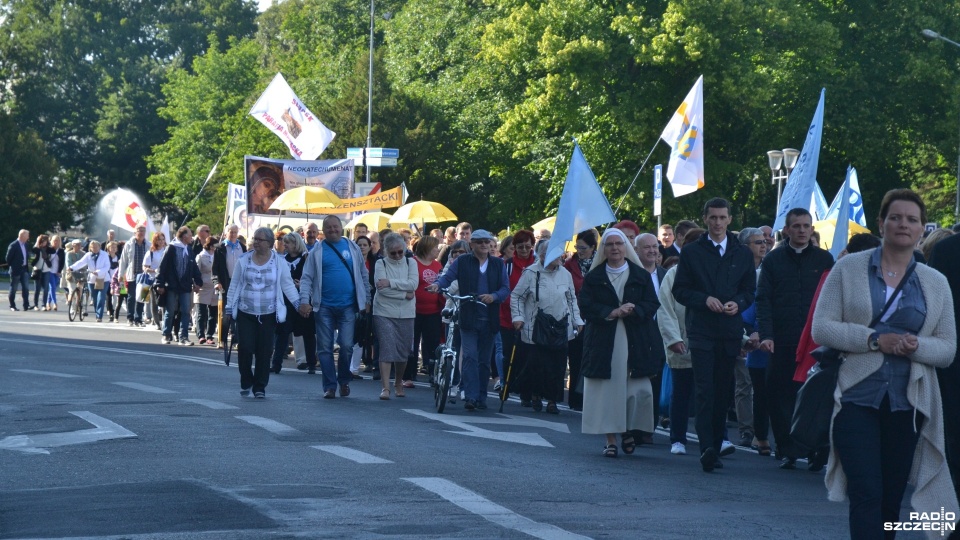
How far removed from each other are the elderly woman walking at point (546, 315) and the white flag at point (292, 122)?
17934 millimetres

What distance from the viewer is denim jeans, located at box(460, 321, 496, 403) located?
15000mm

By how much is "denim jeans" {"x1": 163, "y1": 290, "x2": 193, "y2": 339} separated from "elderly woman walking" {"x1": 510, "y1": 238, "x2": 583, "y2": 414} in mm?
10367

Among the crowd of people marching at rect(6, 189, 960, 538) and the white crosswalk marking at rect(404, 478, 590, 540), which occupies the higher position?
the crowd of people marching at rect(6, 189, 960, 538)

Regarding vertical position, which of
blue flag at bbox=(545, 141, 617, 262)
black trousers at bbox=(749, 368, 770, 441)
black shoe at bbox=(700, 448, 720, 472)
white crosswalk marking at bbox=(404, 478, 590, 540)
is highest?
blue flag at bbox=(545, 141, 617, 262)

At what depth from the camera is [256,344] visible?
50.6ft

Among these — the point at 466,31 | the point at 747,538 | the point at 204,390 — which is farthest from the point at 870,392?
the point at 466,31

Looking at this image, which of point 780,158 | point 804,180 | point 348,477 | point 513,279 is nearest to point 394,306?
point 513,279

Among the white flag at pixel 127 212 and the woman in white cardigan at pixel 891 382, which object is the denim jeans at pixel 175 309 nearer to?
the white flag at pixel 127 212

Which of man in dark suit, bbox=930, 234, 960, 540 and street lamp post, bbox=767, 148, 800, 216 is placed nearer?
man in dark suit, bbox=930, 234, 960, 540

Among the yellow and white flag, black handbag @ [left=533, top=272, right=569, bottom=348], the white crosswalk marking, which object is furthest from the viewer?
the yellow and white flag

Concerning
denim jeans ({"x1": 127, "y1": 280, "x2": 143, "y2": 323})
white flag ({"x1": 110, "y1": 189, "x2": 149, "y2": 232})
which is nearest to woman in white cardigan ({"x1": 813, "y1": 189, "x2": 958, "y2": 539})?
denim jeans ({"x1": 127, "y1": 280, "x2": 143, "y2": 323})

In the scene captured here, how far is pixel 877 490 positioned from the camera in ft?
21.0

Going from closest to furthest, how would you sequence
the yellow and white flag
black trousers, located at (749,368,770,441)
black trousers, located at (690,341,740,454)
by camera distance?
black trousers, located at (690,341,740,454) → black trousers, located at (749,368,770,441) → the yellow and white flag

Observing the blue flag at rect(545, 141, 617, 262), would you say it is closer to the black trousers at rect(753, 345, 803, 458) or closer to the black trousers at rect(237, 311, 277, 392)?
the black trousers at rect(753, 345, 803, 458)
